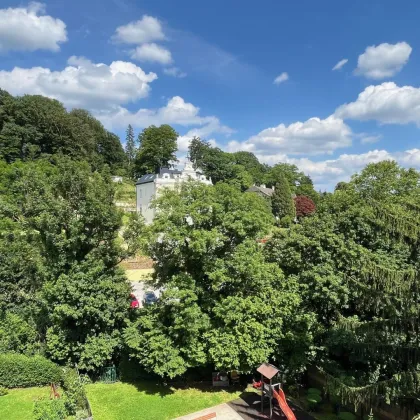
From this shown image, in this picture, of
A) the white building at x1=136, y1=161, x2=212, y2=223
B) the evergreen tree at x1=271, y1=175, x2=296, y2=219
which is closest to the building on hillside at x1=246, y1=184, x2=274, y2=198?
the evergreen tree at x1=271, y1=175, x2=296, y2=219

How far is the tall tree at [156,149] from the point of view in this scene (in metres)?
75.8

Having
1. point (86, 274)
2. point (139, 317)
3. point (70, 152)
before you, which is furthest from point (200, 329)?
point (70, 152)

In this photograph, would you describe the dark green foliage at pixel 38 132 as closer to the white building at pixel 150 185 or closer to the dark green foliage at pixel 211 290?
the white building at pixel 150 185

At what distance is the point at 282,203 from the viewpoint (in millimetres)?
68438

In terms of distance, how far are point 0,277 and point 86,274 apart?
7393 millimetres

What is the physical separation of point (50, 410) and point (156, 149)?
6549 cm

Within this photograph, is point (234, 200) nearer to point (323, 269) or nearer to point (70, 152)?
point (323, 269)

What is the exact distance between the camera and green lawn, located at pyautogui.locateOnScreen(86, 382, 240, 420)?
14.6 meters

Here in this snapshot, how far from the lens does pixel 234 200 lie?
16172 millimetres

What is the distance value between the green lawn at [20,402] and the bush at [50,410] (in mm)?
1061

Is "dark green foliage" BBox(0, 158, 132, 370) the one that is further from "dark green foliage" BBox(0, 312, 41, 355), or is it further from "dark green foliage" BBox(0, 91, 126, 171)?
"dark green foliage" BBox(0, 91, 126, 171)

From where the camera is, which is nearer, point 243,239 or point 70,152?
point 243,239

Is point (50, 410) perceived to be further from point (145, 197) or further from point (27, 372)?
point (145, 197)

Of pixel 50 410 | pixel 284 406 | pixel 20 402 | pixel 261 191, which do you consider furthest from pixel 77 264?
pixel 261 191
